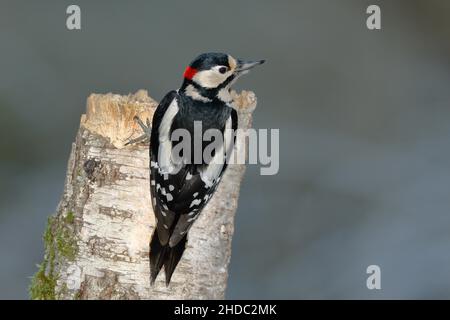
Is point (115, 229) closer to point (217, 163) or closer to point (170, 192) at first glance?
point (170, 192)

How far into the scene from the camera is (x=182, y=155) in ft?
13.6

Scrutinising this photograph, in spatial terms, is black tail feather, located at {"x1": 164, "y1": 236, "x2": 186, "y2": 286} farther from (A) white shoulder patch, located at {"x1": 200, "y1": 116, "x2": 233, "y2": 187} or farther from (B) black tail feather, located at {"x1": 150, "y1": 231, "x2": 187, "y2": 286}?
(A) white shoulder patch, located at {"x1": 200, "y1": 116, "x2": 233, "y2": 187}

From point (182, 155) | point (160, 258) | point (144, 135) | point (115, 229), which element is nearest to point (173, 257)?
point (160, 258)

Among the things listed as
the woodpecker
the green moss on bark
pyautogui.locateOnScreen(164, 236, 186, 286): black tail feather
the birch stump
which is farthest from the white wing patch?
the green moss on bark

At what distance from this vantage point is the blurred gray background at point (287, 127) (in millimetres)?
6742

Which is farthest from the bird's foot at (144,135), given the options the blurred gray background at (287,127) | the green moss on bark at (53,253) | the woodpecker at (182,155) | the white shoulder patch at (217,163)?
the blurred gray background at (287,127)

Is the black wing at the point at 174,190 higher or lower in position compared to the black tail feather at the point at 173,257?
higher

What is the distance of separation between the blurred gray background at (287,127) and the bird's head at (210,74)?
2.23 metres

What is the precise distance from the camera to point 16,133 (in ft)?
23.2

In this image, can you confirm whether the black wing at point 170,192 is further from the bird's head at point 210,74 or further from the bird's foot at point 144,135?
the bird's head at point 210,74

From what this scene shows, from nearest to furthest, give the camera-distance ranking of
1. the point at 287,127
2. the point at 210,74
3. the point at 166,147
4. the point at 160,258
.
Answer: the point at 160,258 < the point at 166,147 < the point at 210,74 < the point at 287,127

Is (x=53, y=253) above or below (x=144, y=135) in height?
below

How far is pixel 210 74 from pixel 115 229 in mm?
967

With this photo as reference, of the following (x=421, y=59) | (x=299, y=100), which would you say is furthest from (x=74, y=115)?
(x=421, y=59)
